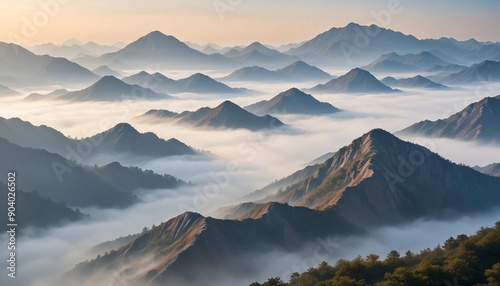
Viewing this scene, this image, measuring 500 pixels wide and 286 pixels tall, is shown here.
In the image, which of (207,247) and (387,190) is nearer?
(207,247)

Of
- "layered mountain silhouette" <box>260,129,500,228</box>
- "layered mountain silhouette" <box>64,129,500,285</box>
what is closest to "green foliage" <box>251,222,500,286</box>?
"layered mountain silhouette" <box>64,129,500,285</box>

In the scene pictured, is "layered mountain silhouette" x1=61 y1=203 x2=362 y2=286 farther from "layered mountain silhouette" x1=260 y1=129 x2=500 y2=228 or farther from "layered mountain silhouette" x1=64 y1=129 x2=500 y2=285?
"layered mountain silhouette" x1=260 y1=129 x2=500 y2=228

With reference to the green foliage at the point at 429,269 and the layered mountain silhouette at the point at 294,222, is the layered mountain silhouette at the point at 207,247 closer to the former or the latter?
the layered mountain silhouette at the point at 294,222

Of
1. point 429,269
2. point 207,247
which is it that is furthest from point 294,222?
point 429,269

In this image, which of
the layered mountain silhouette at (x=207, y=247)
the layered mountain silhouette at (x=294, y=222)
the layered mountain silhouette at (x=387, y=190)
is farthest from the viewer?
the layered mountain silhouette at (x=387, y=190)

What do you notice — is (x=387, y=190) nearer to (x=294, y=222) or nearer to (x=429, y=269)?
(x=294, y=222)

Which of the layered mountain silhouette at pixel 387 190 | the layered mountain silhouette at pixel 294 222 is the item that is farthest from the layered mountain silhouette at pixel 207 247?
the layered mountain silhouette at pixel 387 190
